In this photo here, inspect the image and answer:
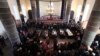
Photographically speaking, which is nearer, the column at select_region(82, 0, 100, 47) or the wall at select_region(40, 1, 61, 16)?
the column at select_region(82, 0, 100, 47)

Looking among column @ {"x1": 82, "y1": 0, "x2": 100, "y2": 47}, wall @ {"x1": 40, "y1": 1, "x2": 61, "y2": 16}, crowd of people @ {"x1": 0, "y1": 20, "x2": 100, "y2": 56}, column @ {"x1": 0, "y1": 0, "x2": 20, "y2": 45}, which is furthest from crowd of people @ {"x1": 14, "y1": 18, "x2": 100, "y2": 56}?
wall @ {"x1": 40, "y1": 1, "x2": 61, "y2": 16}

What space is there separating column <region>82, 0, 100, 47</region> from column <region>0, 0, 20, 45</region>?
7.39 m

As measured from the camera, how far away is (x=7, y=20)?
9.68m

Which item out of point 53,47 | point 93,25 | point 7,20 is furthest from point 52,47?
point 7,20

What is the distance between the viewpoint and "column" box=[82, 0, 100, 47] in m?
8.54

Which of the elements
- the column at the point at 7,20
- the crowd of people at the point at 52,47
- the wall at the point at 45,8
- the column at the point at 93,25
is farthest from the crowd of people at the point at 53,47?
the wall at the point at 45,8

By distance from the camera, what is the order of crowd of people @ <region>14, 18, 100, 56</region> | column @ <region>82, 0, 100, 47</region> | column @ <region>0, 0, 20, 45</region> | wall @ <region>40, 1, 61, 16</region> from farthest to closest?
wall @ <region>40, 1, 61, 16</region> < crowd of people @ <region>14, 18, 100, 56</region> < column @ <region>0, 0, 20, 45</region> < column @ <region>82, 0, 100, 47</region>

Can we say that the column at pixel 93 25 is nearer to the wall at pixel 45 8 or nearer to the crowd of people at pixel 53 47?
the crowd of people at pixel 53 47

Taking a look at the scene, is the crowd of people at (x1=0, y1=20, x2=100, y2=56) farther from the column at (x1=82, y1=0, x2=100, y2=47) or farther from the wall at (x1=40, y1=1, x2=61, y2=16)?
the wall at (x1=40, y1=1, x2=61, y2=16)

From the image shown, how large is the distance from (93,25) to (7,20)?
7965 millimetres

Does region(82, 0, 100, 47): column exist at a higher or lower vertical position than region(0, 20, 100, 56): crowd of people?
higher

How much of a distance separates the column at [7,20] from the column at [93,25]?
24.2 feet

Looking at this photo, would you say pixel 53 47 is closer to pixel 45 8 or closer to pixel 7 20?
pixel 7 20

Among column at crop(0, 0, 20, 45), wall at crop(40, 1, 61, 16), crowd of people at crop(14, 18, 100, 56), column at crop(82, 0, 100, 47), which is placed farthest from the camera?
wall at crop(40, 1, 61, 16)
